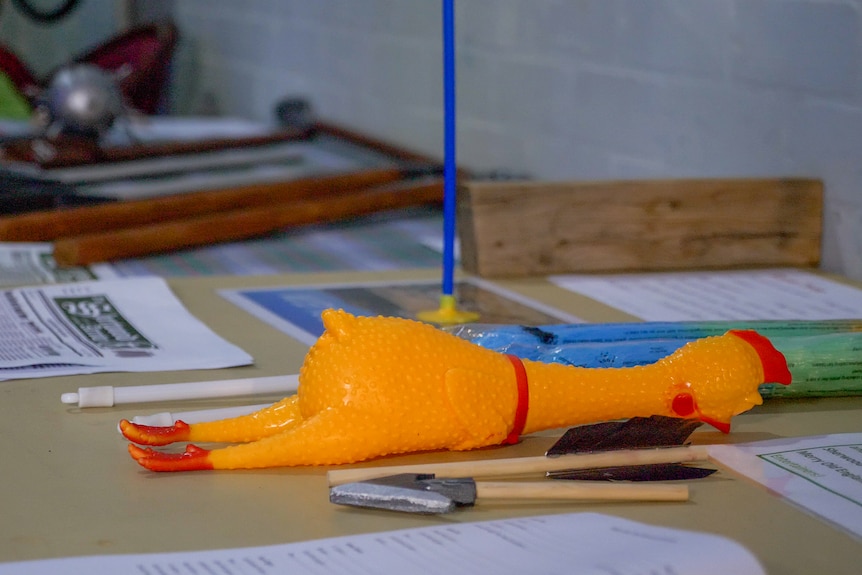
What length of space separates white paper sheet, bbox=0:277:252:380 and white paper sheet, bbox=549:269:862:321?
0.43 metres

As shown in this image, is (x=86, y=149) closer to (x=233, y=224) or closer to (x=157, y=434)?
(x=233, y=224)

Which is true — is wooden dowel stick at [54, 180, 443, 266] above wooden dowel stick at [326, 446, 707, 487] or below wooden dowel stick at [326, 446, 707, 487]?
above

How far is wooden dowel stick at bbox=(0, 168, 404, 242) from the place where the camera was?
4.47 feet

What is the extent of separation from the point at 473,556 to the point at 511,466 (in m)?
0.09

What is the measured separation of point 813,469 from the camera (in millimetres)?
683

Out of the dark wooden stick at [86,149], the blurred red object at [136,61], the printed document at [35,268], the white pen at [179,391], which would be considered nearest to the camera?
the white pen at [179,391]

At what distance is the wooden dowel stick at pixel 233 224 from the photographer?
1.33 metres

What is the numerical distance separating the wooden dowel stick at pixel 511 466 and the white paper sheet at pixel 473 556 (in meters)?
0.05

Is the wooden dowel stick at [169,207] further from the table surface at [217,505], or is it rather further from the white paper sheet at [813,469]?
the white paper sheet at [813,469]

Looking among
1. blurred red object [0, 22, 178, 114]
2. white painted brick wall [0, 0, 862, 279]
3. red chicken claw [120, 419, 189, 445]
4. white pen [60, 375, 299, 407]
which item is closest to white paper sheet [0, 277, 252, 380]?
white pen [60, 375, 299, 407]

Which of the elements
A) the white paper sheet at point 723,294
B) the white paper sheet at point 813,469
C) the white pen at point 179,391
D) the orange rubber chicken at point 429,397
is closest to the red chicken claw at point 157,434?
the orange rubber chicken at point 429,397

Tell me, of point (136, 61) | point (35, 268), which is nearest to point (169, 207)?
point (35, 268)

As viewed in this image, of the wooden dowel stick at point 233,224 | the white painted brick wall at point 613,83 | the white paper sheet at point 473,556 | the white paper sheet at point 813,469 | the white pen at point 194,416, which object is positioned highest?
the white painted brick wall at point 613,83

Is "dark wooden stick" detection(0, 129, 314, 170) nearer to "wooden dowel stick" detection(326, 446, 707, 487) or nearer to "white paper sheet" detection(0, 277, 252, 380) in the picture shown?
"white paper sheet" detection(0, 277, 252, 380)
